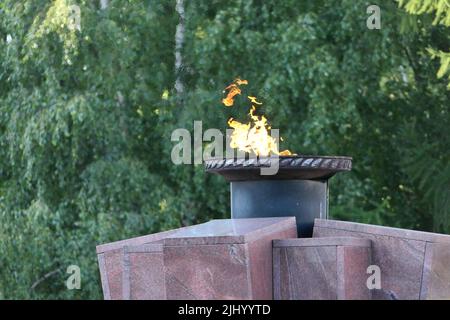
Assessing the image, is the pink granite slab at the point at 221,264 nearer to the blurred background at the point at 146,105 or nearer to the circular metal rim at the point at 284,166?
the circular metal rim at the point at 284,166

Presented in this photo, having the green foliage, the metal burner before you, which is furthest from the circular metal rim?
the green foliage

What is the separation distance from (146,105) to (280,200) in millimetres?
6217

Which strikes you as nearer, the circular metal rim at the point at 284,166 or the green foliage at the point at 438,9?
the circular metal rim at the point at 284,166

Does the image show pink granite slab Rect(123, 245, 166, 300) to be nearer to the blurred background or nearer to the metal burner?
the metal burner

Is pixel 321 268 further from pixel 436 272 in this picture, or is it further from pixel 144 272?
pixel 144 272

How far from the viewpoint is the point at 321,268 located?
21.1ft

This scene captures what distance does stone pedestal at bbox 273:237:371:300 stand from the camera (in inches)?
250

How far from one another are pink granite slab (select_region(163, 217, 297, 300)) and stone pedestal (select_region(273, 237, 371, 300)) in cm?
8

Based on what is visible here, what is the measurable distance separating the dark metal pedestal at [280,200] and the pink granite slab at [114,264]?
1.49 ft

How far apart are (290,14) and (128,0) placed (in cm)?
177

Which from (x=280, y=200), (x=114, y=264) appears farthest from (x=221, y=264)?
(x=114, y=264)

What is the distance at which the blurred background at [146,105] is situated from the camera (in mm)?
12469

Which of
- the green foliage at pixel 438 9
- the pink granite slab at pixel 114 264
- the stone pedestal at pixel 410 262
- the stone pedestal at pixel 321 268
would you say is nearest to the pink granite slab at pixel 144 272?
the pink granite slab at pixel 114 264
